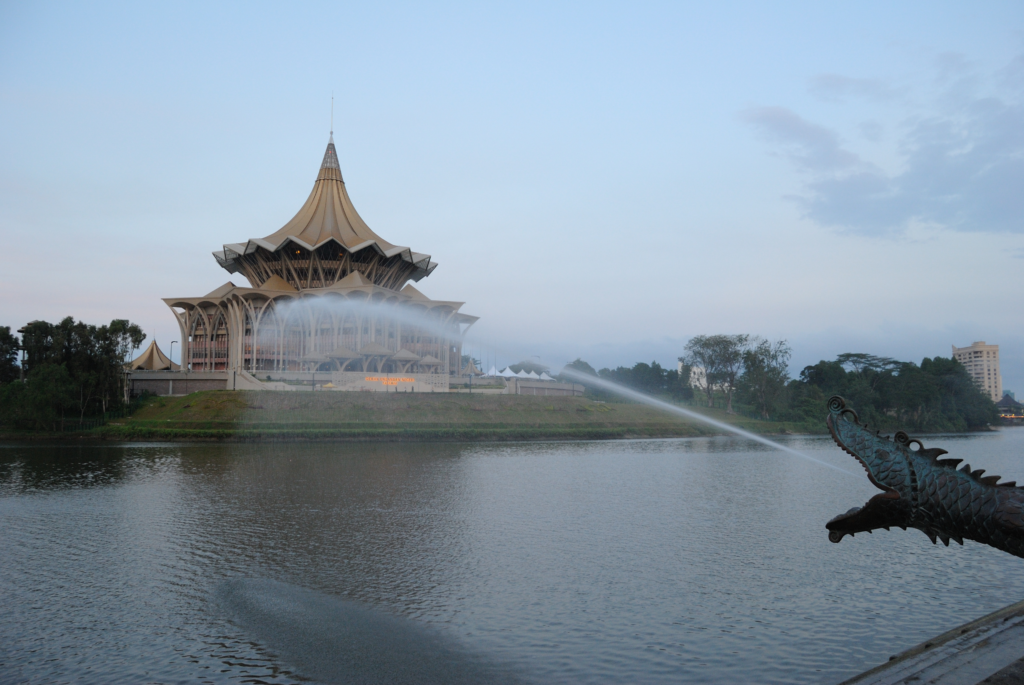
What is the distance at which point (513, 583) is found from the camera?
1190 cm

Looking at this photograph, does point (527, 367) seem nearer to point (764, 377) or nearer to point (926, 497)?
point (764, 377)

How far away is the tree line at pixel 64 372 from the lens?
42.9m

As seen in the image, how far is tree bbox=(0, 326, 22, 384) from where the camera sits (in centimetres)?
5238

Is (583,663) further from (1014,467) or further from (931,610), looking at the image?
(1014,467)

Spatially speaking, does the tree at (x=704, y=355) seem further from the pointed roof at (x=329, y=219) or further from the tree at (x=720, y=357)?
the pointed roof at (x=329, y=219)

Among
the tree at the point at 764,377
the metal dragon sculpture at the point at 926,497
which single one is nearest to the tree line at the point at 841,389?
the tree at the point at 764,377

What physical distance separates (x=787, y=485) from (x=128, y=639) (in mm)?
21688

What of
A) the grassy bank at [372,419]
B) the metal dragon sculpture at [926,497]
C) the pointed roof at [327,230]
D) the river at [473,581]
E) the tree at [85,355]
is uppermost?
the pointed roof at [327,230]

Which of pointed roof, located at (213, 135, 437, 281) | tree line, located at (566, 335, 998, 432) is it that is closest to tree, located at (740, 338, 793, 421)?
tree line, located at (566, 335, 998, 432)

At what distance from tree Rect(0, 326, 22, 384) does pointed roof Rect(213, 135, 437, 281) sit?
23929mm

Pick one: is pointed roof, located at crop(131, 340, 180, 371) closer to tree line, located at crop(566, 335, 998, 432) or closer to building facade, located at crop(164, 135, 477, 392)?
building facade, located at crop(164, 135, 477, 392)

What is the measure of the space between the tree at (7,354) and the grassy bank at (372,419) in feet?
37.0

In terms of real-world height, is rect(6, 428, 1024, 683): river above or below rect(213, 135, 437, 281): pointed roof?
below

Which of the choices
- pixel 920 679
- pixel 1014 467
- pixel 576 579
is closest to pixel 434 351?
pixel 1014 467
